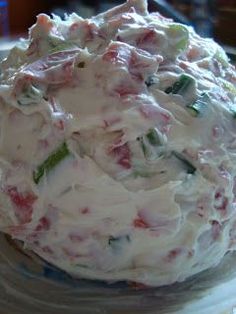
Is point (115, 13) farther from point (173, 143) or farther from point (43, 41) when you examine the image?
point (173, 143)

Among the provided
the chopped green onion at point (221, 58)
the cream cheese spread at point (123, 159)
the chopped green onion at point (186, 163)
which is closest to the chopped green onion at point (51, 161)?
the cream cheese spread at point (123, 159)

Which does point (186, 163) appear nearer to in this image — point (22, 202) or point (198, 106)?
point (198, 106)

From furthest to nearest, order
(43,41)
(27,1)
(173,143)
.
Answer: (27,1) < (43,41) < (173,143)

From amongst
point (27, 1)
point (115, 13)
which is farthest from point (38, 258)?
point (27, 1)

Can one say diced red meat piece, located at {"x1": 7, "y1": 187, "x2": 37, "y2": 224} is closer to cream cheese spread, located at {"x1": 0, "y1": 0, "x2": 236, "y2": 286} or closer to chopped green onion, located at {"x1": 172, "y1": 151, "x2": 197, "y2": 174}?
cream cheese spread, located at {"x1": 0, "y1": 0, "x2": 236, "y2": 286}

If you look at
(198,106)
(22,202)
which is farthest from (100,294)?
(198,106)

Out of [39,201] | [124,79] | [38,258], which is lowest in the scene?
[38,258]
